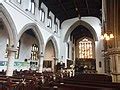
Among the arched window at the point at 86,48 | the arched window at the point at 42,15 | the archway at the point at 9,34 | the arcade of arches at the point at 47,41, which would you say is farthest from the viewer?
the arched window at the point at 86,48

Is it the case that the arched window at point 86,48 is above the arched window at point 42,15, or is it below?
below

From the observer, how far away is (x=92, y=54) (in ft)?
114

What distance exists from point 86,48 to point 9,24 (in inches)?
983

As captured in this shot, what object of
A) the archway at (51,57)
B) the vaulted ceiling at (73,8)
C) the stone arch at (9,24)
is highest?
the vaulted ceiling at (73,8)

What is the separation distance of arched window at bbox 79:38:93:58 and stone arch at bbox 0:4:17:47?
24.3m

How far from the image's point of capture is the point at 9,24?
11.9 m

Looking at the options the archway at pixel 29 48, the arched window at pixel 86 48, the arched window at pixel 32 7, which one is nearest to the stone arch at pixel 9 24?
the arched window at pixel 32 7

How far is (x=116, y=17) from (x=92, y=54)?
86.6ft

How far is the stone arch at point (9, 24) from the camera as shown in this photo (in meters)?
11.4

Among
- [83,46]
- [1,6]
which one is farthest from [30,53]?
[83,46]


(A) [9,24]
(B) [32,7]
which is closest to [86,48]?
(B) [32,7]

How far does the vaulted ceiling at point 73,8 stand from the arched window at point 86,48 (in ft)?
43.9

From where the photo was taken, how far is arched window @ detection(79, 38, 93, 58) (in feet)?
115

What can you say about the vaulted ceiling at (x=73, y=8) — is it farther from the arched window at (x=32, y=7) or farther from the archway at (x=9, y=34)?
the archway at (x=9, y=34)
